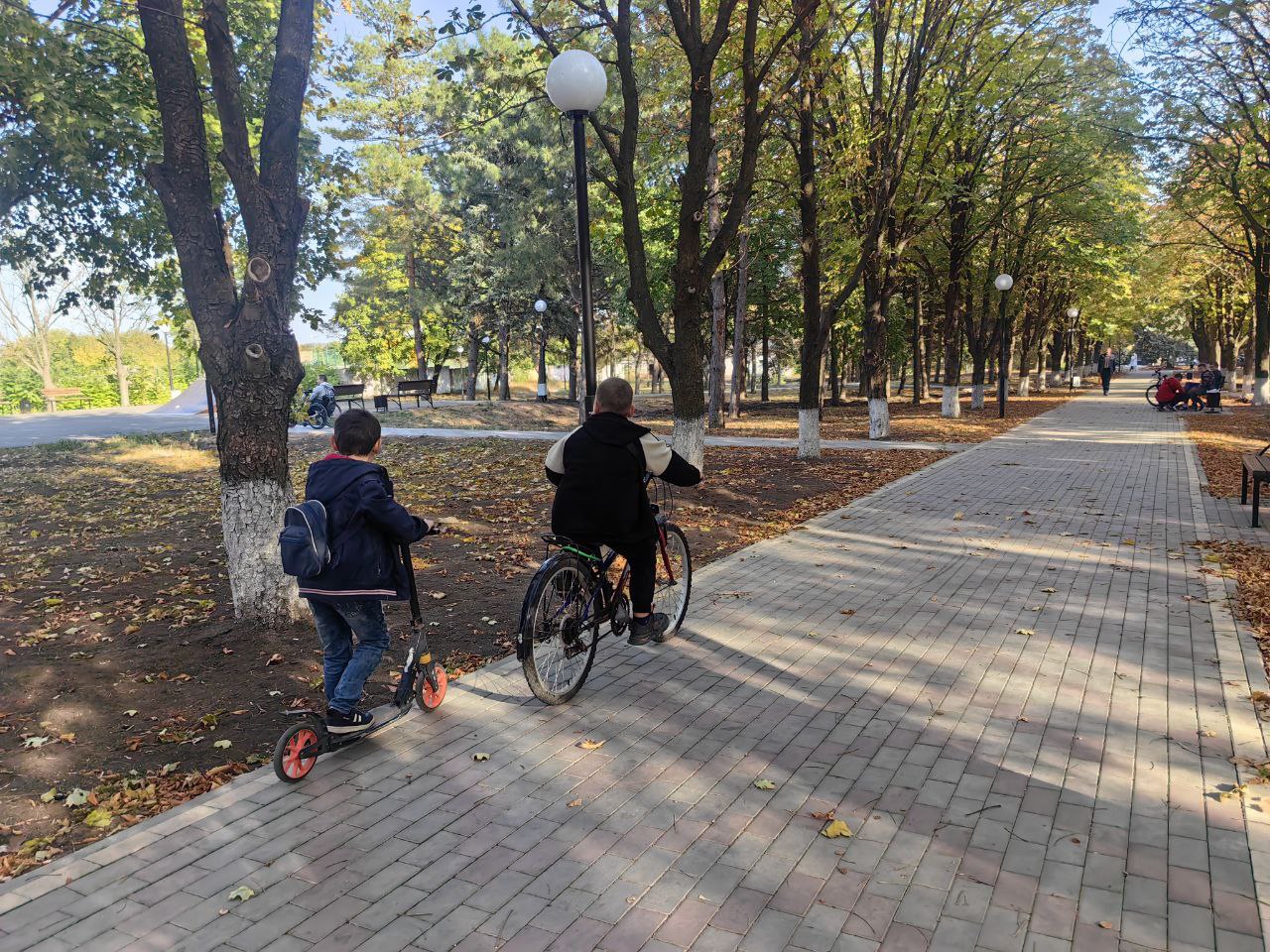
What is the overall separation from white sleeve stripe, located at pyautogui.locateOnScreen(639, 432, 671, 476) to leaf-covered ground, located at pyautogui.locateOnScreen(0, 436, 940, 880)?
1693 mm

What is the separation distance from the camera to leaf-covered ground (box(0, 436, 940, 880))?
3.58 metres

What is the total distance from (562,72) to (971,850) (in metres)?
6.14

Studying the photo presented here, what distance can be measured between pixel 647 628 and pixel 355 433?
212cm

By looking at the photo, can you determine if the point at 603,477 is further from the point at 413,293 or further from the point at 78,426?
the point at 413,293

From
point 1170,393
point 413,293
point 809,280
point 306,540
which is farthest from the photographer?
point 413,293

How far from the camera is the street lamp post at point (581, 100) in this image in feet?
21.2

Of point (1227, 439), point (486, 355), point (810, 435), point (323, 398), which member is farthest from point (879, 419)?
→ point (486, 355)

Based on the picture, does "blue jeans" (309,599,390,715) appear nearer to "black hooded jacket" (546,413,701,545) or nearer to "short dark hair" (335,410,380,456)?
"short dark hair" (335,410,380,456)

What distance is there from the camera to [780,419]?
2381 cm

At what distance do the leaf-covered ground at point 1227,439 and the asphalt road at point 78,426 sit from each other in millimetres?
22201

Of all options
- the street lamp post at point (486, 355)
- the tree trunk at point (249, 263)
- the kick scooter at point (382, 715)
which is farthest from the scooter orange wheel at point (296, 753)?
the street lamp post at point (486, 355)

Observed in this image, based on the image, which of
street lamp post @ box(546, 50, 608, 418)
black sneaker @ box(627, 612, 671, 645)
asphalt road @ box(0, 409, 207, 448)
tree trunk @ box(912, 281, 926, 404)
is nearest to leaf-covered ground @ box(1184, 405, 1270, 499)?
tree trunk @ box(912, 281, 926, 404)

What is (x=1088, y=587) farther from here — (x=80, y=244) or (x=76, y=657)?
(x=80, y=244)

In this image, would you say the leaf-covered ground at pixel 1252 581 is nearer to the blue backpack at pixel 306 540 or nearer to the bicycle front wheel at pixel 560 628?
the bicycle front wheel at pixel 560 628
